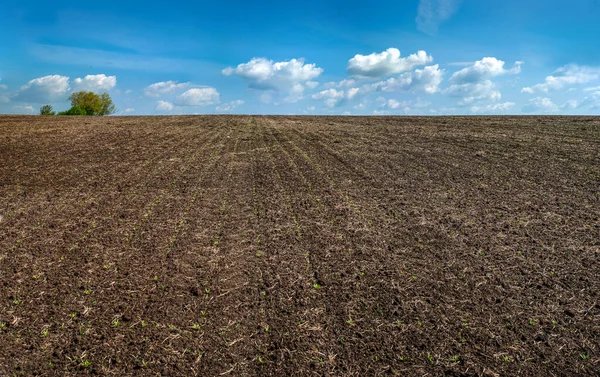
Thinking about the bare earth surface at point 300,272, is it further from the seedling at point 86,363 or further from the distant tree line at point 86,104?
the distant tree line at point 86,104

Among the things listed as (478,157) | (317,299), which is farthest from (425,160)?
(317,299)

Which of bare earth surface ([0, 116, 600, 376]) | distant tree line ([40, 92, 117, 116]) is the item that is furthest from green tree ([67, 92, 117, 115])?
bare earth surface ([0, 116, 600, 376])

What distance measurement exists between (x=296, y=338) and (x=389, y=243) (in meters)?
4.10

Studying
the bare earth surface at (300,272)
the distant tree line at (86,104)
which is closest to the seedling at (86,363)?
the bare earth surface at (300,272)

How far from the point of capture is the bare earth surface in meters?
5.41

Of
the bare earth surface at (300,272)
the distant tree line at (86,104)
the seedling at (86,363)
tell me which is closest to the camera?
the seedling at (86,363)

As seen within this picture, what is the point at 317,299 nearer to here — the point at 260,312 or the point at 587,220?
the point at 260,312

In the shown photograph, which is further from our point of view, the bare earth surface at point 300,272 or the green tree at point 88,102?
the green tree at point 88,102

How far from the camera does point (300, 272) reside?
24.9 ft

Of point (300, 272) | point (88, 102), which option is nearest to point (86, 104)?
point (88, 102)

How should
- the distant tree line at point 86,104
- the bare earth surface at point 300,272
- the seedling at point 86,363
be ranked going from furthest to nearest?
the distant tree line at point 86,104
the bare earth surface at point 300,272
the seedling at point 86,363

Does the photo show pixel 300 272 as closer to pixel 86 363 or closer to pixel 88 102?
pixel 86 363

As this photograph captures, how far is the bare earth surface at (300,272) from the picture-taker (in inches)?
213

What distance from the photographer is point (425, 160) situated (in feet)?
63.1
